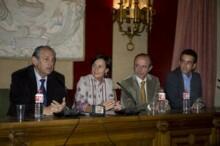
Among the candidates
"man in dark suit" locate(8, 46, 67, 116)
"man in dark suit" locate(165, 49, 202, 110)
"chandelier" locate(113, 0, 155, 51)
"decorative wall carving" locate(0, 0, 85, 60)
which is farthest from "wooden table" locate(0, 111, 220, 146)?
"chandelier" locate(113, 0, 155, 51)

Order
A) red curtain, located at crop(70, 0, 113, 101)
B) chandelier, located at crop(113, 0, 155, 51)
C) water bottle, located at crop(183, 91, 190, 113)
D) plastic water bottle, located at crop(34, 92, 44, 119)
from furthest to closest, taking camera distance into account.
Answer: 1. chandelier, located at crop(113, 0, 155, 51)
2. red curtain, located at crop(70, 0, 113, 101)
3. water bottle, located at crop(183, 91, 190, 113)
4. plastic water bottle, located at crop(34, 92, 44, 119)

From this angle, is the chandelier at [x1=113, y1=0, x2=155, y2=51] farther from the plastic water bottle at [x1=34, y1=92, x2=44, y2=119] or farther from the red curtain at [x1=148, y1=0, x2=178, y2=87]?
the plastic water bottle at [x1=34, y1=92, x2=44, y2=119]

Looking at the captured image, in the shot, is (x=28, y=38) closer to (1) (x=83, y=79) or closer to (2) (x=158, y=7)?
(1) (x=83, y=79)

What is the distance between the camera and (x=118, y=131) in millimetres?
3145

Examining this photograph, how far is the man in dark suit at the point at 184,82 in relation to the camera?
4258 millimetres

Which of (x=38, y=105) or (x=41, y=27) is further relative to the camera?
(x=41, y=27)

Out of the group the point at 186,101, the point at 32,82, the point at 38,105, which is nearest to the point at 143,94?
the point at 186,101

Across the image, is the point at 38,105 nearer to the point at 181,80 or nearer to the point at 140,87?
the point at 140,87

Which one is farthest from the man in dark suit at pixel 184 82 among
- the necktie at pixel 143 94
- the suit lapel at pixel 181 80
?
the necktie at pixel 143 94

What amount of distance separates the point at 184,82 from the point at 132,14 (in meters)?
1.37

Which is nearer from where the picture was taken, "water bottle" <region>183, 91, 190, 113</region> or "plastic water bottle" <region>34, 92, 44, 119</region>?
"plastic water bottle" <region>34, 92, 44, 119</region>

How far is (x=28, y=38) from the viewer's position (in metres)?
4.68

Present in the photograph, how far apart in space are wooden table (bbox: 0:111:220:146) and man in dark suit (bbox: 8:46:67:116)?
1.50 ft

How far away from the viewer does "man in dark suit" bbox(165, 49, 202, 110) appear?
14.0 feet
